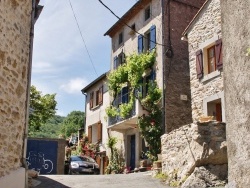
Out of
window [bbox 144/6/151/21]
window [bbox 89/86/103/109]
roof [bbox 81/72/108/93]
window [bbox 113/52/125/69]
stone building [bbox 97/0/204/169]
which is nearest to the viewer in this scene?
stone building [bbox 97/0/204/169]

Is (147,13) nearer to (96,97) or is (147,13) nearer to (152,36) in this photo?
(152,36)

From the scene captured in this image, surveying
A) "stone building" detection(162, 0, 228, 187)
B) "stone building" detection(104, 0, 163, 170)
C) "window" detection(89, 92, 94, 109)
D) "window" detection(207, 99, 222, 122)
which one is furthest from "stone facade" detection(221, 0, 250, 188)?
"window" detection(89, 92, 94, 109)

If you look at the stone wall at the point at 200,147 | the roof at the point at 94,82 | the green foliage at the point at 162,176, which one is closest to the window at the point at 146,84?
the roof at the point at 94,82

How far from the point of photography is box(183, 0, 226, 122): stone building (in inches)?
573

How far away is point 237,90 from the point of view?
5594 millimetres

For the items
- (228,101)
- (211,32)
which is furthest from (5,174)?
(211,32)

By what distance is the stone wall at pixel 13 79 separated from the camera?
6.65 meters

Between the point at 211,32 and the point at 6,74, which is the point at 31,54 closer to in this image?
the point at 6,74

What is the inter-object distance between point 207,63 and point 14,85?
396 inches

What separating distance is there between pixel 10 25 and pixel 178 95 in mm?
13130

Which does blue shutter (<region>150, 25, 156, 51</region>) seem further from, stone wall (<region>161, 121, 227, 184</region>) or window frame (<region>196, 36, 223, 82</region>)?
stone wall (<region>161, 121, 227, 184</region>)

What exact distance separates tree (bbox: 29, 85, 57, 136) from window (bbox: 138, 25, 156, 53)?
10644mm

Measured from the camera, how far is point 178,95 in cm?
1911

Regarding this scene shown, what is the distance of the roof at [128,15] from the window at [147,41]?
162cm
